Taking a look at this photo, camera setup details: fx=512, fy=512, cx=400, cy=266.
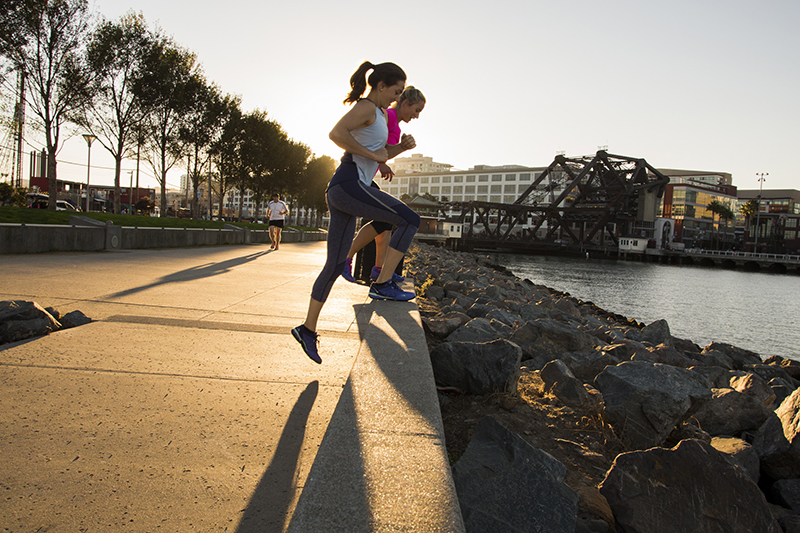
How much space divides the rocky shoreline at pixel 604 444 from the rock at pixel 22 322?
224cm

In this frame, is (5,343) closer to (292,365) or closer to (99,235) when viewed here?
(292,365)

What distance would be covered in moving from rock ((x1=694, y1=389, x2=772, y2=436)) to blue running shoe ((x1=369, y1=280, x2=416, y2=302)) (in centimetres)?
214

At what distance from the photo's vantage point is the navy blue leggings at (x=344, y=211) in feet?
9.48

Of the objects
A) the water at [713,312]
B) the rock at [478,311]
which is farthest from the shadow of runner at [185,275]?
the water at [713,312]

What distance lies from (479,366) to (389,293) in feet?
5.51

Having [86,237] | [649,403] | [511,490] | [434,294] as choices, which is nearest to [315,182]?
[86,237]

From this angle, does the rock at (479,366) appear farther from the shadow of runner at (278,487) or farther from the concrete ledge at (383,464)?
the shadow of runner at (278,487)

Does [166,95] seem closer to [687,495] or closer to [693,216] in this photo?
[687,495]

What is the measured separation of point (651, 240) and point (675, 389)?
284 feet

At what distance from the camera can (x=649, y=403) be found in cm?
232

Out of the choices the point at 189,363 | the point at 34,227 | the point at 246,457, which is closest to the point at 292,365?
the point at 189,363

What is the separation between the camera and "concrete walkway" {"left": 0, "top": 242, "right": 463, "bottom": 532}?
49.3 inches

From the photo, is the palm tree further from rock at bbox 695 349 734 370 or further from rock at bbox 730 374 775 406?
rock at bbox 730 374 775 406

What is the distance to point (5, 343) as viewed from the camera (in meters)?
2.72
